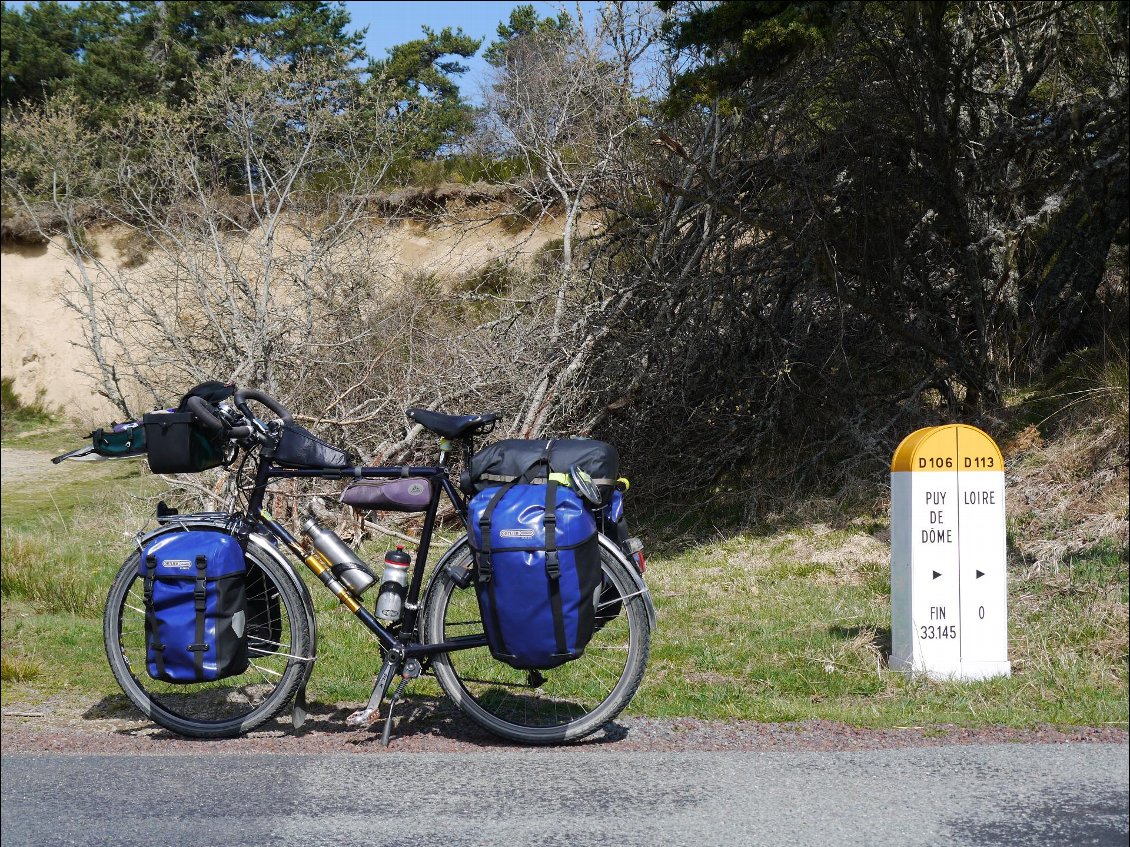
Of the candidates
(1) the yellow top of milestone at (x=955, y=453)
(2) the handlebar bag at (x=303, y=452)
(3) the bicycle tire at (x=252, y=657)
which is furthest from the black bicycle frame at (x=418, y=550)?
(1) the yellow top of milestone at (x=955, y=453)

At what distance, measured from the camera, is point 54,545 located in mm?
8828

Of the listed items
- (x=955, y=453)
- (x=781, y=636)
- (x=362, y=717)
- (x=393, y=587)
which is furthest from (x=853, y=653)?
(x=362, y=717)

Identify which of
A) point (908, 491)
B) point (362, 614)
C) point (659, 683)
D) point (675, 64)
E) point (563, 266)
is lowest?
point (659, 683)

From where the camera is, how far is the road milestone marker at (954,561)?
16.4 ft

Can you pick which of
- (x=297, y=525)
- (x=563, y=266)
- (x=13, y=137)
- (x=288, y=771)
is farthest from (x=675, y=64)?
(x=13, y=137)

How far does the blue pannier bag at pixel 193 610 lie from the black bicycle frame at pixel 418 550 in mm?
233

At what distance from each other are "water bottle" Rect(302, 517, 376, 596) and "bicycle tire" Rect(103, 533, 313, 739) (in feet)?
0.63

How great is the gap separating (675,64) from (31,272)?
23366 mm

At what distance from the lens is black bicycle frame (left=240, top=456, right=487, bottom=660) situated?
441 cm

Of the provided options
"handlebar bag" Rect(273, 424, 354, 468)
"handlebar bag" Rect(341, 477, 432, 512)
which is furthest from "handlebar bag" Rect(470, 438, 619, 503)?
"handlebar bag" Rect(273, 424, 354, 468)

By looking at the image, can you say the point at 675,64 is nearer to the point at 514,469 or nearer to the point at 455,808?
the point at 514,469

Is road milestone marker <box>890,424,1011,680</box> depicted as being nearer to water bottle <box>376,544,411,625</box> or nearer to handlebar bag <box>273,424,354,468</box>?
water bottle <box>376,544,411,625</box>

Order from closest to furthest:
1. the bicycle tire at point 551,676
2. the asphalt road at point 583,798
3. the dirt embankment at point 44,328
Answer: the asphalt road at point 583,798
the bicycle tire at point 551,676
the dirt embankment at point 44,328

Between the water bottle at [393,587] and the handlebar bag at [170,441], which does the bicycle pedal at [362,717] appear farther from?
the handlebar bag at [170,441]
